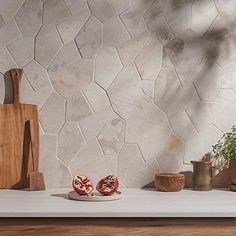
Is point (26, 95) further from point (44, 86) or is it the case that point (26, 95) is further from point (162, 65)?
point (162, 65)

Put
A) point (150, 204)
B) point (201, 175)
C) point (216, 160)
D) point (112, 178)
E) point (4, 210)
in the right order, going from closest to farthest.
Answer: point (4, 210) → point (150, 204) → point (112, 178) → point (201, 175) → point (216, 160)

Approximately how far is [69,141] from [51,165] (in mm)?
137

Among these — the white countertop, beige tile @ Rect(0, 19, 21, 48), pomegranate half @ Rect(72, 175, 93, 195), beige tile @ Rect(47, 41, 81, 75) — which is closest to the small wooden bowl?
the white countertop

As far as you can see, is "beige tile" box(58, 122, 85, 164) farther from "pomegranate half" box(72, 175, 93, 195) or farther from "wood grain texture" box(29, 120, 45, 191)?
"pomegranate half" box(72, 175, 93, 195)

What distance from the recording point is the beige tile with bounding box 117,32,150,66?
7.21 feet

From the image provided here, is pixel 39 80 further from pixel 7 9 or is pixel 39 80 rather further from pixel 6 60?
pixel 7 9

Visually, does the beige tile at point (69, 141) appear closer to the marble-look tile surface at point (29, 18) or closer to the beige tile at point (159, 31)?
the marble-look tile surface at point (29, 18)

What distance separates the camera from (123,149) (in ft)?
7.14

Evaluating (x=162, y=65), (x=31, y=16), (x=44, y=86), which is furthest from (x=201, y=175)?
(x=31, y=16)

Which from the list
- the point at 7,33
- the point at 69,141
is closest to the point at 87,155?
the point at 69,141

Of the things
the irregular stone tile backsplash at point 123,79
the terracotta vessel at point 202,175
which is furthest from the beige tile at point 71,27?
the terracotta vessel at point 202,175

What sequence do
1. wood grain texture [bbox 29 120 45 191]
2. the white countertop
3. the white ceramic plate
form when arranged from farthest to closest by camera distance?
wood grain texture [bbox 29 120 45 191] < the white ceramic plate < the white countertop

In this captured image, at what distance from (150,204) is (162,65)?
2.45 ft

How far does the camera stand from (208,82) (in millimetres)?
2248
